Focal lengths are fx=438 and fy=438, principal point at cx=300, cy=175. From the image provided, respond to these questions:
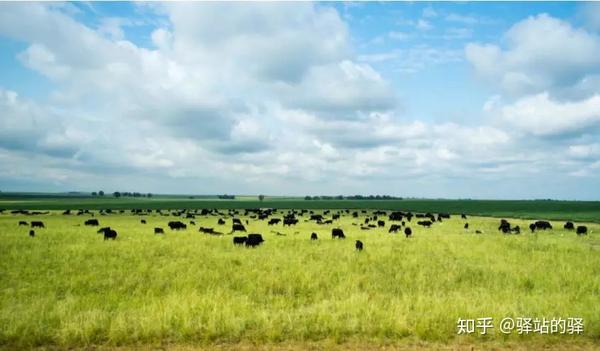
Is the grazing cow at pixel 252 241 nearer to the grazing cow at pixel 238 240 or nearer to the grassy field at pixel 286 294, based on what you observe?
the grazing cow at pixel 238 240

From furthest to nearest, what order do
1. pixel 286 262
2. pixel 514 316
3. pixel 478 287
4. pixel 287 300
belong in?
1. pixel 286 262
2. pixel 478 287
3. pixel 287 300
4. pixel 514 316

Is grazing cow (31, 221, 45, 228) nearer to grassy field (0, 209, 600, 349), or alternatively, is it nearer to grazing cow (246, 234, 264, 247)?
grassy field (0, 209, 600, 349)

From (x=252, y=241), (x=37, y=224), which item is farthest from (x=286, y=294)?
(x=37, y=224)

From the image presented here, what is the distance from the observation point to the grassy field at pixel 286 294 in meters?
9.10

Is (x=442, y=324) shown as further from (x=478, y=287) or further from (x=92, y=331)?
(x=92, y=331)

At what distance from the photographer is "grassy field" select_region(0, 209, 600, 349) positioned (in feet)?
29.9

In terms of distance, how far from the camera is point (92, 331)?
9109 millimetres

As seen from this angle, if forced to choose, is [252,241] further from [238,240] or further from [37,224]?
[37,224]

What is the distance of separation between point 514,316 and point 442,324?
6.78 ft

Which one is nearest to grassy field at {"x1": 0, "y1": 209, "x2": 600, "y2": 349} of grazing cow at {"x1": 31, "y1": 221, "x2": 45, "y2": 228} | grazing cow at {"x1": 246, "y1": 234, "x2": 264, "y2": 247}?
grazing cow at {"x1": 246, "y1": 234, "x2": 264, "y2": 247}

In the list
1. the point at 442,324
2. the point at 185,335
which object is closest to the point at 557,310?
the point at 442,324

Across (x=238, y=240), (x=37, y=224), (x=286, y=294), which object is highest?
(x=238, y=240)

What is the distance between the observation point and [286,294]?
13.6 m

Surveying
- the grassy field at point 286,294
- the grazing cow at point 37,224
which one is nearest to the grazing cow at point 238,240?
the grassy field at point 286,294
